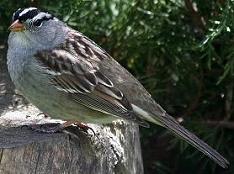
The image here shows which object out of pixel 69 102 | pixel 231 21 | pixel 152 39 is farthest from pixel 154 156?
pixel 69 102

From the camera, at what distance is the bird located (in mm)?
4156

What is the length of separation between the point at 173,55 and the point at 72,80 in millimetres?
1379

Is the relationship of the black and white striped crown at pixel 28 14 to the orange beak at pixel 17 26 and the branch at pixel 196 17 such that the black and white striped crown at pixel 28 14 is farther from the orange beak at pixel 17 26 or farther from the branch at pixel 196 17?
the branch at pixel 196 17

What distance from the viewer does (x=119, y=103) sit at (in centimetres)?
416

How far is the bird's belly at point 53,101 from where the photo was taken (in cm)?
414

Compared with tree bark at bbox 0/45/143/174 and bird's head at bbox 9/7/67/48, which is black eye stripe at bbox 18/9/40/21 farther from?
tree bark at bbox 0/45/143/174

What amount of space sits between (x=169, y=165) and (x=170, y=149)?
4.9 inches

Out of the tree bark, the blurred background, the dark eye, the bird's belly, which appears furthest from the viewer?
the blurred background

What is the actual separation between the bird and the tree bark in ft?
0.48

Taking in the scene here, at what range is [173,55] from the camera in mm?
5430

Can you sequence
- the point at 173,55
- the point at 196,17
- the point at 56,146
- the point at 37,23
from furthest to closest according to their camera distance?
the point at 173,55, the point at 196,17, the point at 37,23, the point at 56,146

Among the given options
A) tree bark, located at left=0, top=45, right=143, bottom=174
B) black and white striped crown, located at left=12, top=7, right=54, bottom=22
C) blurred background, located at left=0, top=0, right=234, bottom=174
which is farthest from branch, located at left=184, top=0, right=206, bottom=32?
black and white striped crown, located at left=12, top=7, right=54, bottom=22

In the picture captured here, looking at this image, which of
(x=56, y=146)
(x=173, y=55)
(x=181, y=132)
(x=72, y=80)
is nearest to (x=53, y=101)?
(x=72, y=80)

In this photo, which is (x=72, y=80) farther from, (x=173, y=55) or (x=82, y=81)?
(x=173, y=55)
